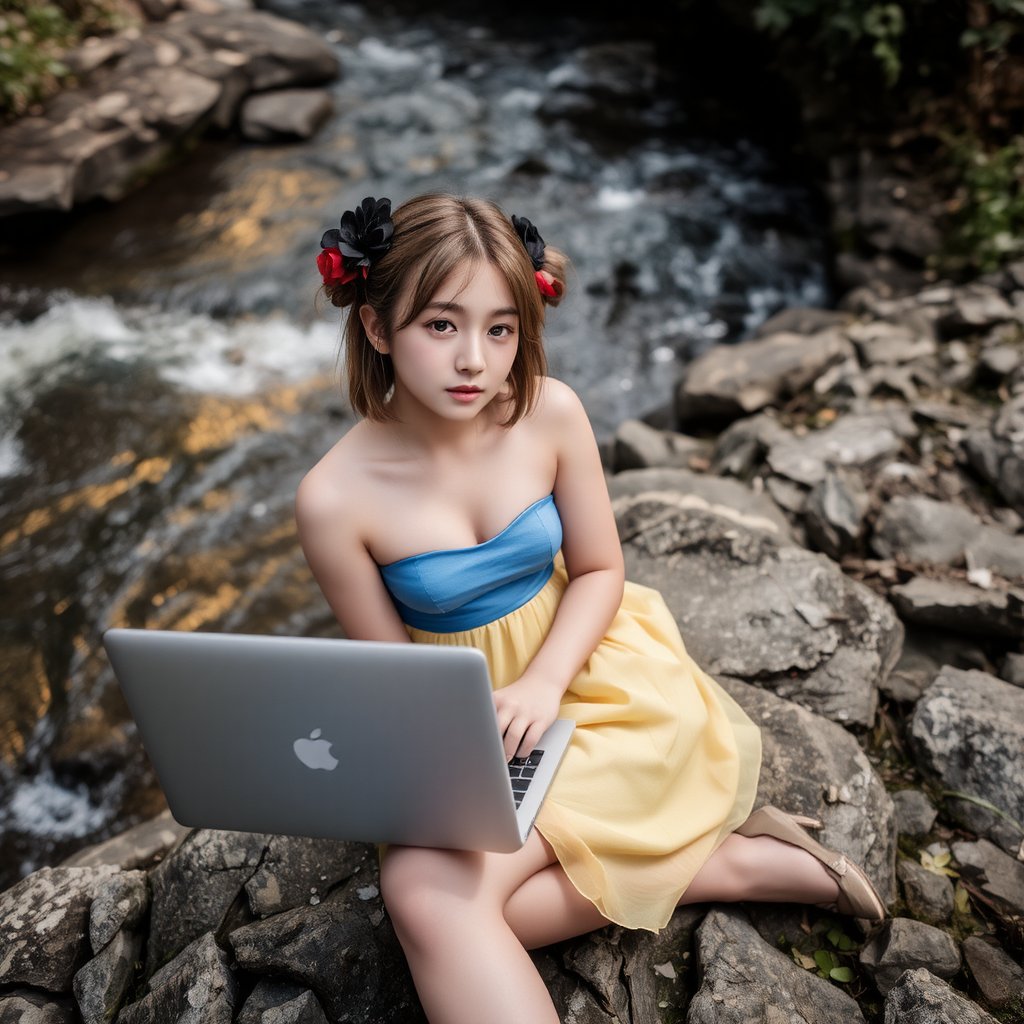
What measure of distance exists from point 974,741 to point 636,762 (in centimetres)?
93

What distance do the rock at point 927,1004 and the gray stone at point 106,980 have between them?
151 centimetres


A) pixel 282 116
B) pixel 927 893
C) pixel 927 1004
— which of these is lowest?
pixel 927 893

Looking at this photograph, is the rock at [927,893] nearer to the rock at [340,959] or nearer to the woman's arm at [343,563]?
the rock at [340,959]

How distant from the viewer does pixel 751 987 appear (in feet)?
5.56

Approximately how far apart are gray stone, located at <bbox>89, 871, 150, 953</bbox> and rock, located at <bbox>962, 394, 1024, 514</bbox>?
108 inches

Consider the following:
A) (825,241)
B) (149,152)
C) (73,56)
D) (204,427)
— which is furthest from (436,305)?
(73,56)

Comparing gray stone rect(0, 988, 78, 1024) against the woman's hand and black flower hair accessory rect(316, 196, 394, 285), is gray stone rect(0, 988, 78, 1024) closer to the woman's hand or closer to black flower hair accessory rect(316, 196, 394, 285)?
the woman's hand

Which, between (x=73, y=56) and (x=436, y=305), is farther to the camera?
(x=73, y=56)

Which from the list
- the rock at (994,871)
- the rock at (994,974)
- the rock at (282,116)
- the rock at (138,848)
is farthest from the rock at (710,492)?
the rock at (282,116)

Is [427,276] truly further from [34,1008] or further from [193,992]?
[34,1008]

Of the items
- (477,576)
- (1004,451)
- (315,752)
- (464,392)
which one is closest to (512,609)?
(477,576)

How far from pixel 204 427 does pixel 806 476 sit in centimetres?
281

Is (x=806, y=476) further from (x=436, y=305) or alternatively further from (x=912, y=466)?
(x=436, y=305)

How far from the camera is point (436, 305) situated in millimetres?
1607
